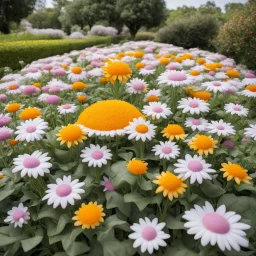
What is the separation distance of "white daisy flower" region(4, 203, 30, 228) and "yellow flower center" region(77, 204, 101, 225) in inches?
17.4

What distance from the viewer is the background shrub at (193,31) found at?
14.2 metres

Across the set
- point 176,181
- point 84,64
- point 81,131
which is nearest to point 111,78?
point 81,131

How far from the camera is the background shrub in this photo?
14211 millimetres

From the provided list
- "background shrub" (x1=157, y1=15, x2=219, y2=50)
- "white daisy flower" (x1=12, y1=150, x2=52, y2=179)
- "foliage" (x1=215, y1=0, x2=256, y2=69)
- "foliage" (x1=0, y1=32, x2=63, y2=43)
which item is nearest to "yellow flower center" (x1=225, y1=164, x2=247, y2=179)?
"white daisy flower" (x1=12, y1=150, x2=52, y2=179)

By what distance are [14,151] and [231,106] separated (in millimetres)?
2155

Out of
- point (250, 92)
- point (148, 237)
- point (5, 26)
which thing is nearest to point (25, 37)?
point (250, 92)

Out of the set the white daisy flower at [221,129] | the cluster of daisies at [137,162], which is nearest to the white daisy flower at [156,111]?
the cluster of daisies at [137,162]

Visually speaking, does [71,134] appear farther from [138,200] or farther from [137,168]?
[138,200]

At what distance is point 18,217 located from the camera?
201 centimetres

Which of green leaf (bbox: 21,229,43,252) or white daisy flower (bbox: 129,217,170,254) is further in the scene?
green leaf (bbox: 21,229,43,252)

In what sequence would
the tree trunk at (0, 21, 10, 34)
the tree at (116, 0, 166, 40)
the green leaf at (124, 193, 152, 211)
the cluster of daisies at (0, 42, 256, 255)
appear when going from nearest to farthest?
1. the cluster of daisies at (0, 42, 256, 255)
2. the green leaf at (124, 193, 152, 211)
3. the tree at (116, 0, 166, 40)
4. the tree trunk at (0, 21, 10, 34)

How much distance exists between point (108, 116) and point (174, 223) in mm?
1035

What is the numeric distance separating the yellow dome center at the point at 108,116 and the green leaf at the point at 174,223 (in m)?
0.86

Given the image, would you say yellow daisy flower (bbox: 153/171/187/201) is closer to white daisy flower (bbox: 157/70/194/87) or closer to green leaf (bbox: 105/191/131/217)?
green leaf (bbox: 105/191/131/217)
